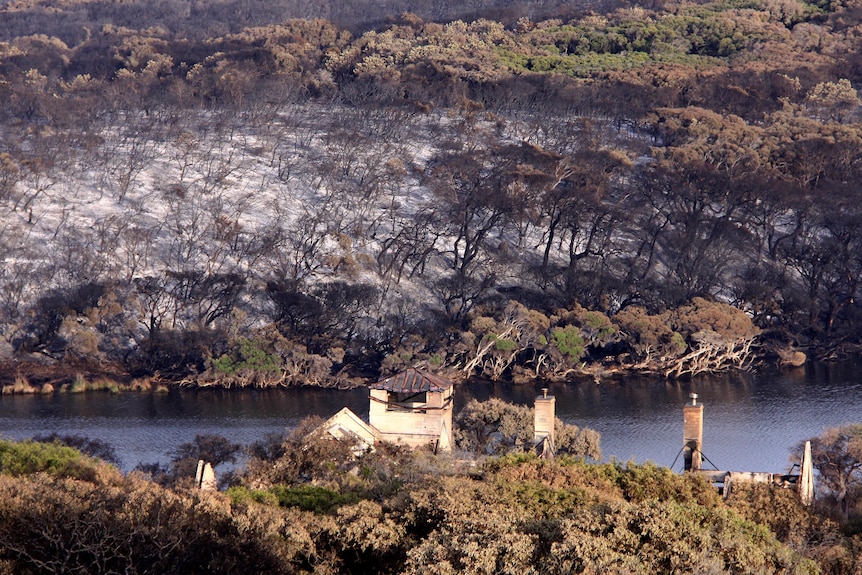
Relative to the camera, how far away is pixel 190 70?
103812mm

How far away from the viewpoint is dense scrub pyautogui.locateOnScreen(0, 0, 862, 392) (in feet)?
213

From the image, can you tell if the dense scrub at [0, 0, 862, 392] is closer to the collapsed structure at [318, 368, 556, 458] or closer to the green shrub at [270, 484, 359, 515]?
the collapsed structure at [318, 368, 556, 458]

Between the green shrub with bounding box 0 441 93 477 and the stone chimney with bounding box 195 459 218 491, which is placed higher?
the green shrub with bounding box 0 441 93 477

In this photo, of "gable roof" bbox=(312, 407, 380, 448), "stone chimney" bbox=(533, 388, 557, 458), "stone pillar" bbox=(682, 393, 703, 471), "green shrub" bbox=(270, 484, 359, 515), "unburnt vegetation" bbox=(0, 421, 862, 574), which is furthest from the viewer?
"stone chimney" bbox=(533, 388, 557, 458)

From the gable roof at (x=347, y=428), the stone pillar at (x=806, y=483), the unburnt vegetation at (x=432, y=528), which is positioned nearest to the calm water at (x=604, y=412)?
the stone pillar at (x=806, y=483)

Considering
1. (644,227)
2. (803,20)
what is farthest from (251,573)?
(803,20)

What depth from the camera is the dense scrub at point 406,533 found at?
21859mm

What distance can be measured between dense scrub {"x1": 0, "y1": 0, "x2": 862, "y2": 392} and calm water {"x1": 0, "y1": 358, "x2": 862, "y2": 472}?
2858mm

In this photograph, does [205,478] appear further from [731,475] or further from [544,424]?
[731,475]

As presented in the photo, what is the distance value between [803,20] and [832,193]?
45398mm

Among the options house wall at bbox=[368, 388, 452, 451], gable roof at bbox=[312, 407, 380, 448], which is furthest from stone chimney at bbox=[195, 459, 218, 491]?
house wall at bbox=[368, 388, 452, 451]

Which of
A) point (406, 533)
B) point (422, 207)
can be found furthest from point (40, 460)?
point (422, 207)

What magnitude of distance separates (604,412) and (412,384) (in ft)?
56.4

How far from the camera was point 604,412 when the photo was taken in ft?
173
